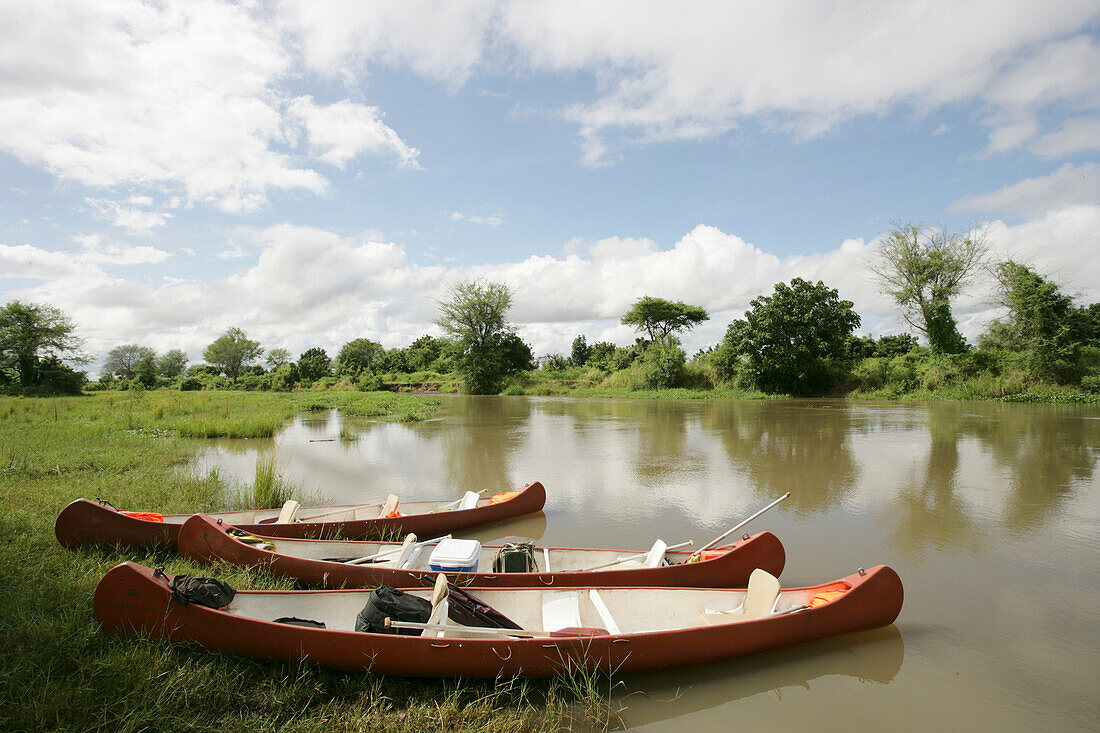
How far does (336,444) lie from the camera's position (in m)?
15.4

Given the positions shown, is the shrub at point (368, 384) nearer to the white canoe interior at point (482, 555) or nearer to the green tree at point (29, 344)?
the green tree at point (29, 344)

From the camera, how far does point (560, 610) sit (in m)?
4.39

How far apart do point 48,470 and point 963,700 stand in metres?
12.1

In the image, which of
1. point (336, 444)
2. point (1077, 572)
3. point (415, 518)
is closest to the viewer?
point (1077, 572)

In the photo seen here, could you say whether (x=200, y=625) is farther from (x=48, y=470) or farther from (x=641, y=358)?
(x=641, y=358)

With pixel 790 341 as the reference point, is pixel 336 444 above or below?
below

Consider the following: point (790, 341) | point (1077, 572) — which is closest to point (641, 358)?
point (790, 341)

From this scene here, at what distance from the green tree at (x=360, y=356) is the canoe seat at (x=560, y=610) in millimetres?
58616

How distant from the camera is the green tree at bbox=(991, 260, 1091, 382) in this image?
970 inches

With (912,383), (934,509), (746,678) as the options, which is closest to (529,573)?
(746,678)

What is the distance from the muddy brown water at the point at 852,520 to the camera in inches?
150

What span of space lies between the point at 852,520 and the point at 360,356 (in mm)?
64189

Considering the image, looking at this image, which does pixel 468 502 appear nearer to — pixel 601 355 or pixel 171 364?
pixel 601 355

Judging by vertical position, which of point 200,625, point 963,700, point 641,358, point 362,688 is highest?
point 641,358
